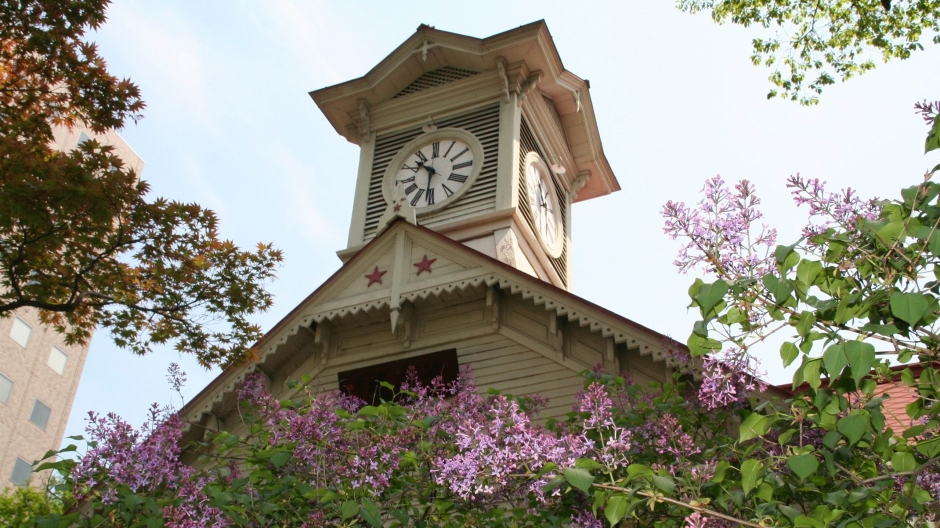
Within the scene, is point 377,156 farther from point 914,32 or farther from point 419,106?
point 914,32

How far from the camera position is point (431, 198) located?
17828 mm

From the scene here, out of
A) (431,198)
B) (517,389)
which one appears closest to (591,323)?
(517,389)

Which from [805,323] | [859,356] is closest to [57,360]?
[805,323]

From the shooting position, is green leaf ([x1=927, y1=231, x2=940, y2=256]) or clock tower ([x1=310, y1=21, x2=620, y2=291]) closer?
green leaf ([x1=927, y1=231, x2=940, y2=256])

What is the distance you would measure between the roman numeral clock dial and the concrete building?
1466 inches

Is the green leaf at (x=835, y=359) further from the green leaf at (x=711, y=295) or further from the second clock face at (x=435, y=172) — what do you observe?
the second clock face at (x=435, y=172)

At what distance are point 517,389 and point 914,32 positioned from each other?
7992 millimetres

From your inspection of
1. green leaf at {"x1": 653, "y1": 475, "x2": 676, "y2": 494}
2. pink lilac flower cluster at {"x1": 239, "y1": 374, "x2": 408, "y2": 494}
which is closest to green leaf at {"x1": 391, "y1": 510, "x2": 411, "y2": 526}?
pink lilac flower cluster at {"x1": 239, "y1": 374, "x2": 408, "y2": 494}

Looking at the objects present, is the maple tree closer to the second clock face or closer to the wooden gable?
the wooden gable

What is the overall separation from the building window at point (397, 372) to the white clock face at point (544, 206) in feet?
19.3

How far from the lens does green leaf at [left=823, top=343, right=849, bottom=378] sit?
4653 millimetres

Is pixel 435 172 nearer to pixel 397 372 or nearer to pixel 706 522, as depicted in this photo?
pixel 397 372

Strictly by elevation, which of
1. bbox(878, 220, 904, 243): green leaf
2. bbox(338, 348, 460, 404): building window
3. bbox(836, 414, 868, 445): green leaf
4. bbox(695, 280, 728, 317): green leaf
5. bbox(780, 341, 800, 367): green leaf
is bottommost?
bbox(836, 414, 868, 445): green leaf

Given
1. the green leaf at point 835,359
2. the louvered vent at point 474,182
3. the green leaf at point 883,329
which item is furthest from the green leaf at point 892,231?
the louvered vent at point 474,182
